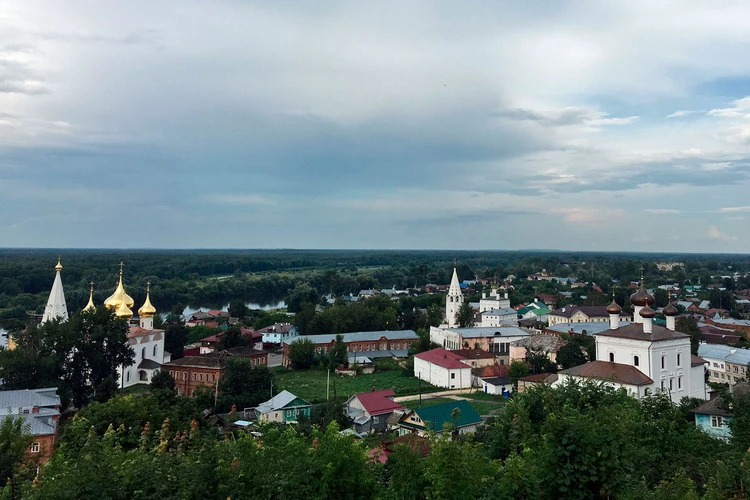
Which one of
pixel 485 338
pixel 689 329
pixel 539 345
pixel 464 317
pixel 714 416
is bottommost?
pixel 485 338

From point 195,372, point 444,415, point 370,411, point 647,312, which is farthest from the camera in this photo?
point 195,372

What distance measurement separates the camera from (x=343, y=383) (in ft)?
118

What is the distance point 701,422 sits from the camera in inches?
846

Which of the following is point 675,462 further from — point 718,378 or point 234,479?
point 718,378

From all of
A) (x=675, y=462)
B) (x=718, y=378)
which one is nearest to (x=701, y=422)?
(x=675, y=462)

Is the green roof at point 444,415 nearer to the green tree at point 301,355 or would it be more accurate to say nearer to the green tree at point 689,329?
the green tree at point 301,355

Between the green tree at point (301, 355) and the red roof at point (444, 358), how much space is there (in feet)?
27.3

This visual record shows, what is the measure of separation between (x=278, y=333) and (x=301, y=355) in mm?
10578

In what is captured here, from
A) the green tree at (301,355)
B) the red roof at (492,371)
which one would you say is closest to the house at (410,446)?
the red roof at (492,371)

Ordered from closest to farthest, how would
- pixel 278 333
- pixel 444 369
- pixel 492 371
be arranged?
1. pixel 492 371
2. pixel 444 369
3. pixel 278 333

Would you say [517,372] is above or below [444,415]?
below

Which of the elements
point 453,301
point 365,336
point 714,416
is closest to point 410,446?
point 714,416

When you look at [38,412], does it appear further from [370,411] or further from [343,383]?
[343,383]

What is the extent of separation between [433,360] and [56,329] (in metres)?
21.8
